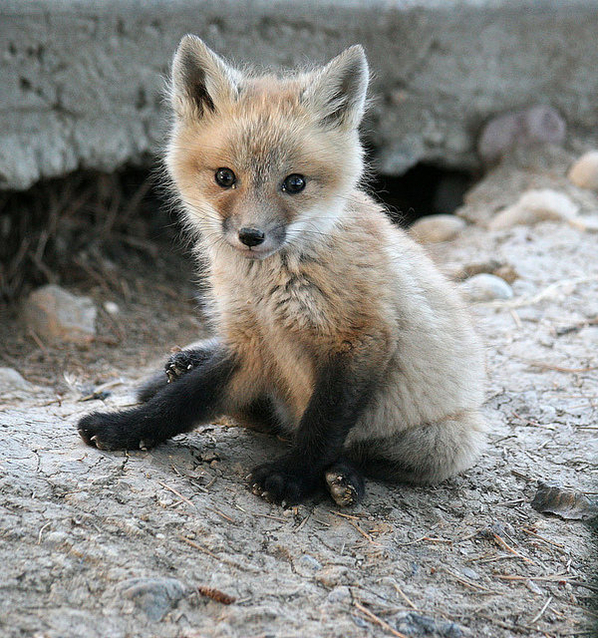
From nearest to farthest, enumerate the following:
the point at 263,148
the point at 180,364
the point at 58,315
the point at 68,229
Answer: the point at 263,148, the point at 180,364, the point at 58,315, the point at 68,229

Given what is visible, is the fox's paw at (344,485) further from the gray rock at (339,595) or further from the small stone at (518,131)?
the small stone at (518,131)

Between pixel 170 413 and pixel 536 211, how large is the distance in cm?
417

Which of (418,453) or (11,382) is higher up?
(418,453)

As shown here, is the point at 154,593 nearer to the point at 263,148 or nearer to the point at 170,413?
the point at 170,413

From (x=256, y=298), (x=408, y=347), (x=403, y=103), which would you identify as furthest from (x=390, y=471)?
(x=403, y=103)

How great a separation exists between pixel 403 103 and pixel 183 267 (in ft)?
8.15

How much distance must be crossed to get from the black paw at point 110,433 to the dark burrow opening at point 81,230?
2587 mm

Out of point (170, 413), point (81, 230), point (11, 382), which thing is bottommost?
point (11, 382)

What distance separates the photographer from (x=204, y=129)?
299 cm

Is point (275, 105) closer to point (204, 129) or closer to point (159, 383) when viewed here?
point (204, 129)

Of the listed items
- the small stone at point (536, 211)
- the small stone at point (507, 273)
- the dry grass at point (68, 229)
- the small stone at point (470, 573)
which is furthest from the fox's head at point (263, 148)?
the small stone at point (536, 211)

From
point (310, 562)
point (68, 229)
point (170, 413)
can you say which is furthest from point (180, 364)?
point (68, 229)

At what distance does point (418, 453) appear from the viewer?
10.2 ft

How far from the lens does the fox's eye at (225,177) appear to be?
9.33 ft
